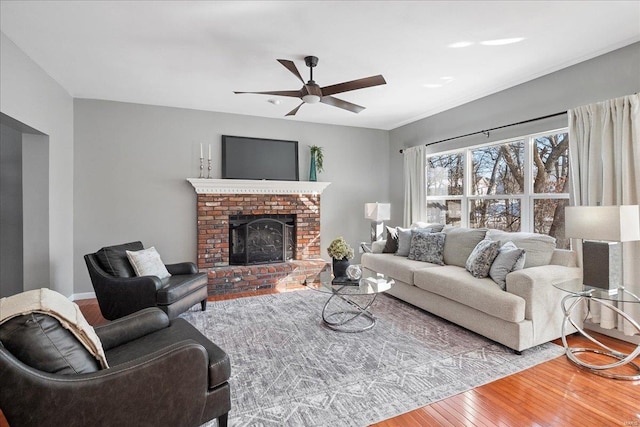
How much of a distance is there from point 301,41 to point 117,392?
9.20 feet

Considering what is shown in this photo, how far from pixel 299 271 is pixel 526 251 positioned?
10.1 feet

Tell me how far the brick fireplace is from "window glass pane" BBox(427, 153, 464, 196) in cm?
188

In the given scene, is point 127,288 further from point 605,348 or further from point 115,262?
point 605,348

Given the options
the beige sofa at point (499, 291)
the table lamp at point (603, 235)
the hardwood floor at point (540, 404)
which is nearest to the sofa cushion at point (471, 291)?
the beige sofa at point (499, 291)

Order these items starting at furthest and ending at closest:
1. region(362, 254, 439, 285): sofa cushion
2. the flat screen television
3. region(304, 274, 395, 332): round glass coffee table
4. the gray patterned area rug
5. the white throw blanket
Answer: the flat screen television → region(362, 254, 439, 285): sofa cushion → region(304, 274, 395, 332): round glass coffee table → the gray patterned area rug → the white throw blanket

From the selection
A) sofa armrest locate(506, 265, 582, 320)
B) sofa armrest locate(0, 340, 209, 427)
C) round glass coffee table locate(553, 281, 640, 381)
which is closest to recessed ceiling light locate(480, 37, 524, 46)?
sofa armrest locate(506, 265, 582, 320)

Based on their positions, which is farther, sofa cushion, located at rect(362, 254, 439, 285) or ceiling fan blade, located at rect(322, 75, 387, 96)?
sofa cushion, located at rect(362, 254, 439, 285)

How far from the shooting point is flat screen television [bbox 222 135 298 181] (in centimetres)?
502

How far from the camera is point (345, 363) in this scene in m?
2.52

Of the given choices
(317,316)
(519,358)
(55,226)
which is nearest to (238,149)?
(55,226)

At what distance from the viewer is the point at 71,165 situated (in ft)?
13.9

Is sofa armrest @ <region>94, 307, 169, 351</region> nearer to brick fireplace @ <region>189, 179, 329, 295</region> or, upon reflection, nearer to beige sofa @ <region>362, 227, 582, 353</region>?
brick fireplace @ <region>189, 179, 329, 295</region>

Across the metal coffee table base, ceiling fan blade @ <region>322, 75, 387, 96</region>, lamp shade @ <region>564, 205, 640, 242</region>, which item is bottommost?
the metal coffee table base

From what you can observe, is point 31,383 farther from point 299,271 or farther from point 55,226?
point 299,271
